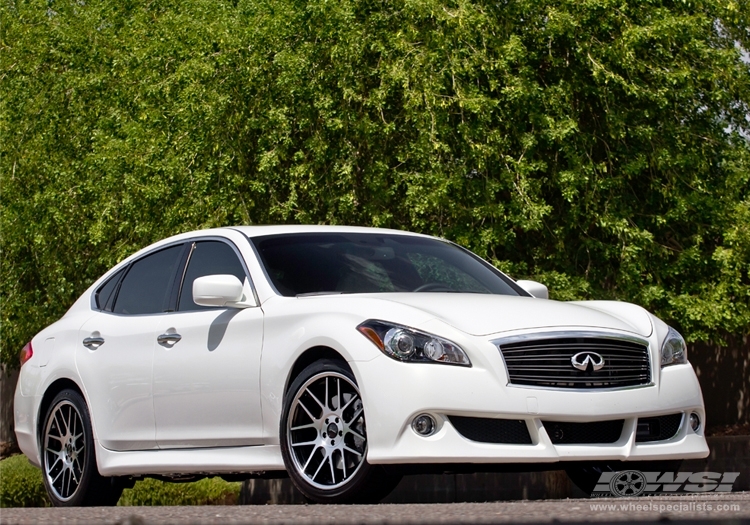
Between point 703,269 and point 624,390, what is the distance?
1049 cm

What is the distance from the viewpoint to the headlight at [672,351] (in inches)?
282

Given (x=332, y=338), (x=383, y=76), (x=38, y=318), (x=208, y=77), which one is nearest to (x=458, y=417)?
(x=332, y=338)

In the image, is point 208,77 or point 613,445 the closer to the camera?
point 613,445

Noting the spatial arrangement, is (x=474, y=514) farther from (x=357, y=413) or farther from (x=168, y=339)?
(x=168, y=339)

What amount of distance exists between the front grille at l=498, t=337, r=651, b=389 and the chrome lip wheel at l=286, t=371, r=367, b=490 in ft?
2.85


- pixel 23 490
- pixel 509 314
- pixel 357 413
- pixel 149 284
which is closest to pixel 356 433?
pixel 357 413

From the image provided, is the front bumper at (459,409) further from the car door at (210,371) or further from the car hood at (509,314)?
the car door at (210,371)

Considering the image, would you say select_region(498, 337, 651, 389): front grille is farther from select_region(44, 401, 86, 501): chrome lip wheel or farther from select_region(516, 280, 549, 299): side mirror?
select_region(44, 401, 86, 501): chrome lip wheel

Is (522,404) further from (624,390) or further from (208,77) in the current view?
(208,77)

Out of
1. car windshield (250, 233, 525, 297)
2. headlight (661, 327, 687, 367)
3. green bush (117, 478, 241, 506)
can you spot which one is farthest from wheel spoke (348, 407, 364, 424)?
green bush (117, 478, 241, 506)

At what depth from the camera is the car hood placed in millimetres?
6605

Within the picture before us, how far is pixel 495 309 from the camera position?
6840 millimetres

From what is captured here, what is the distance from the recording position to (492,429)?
6.41 metres

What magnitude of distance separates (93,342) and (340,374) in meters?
2.68
